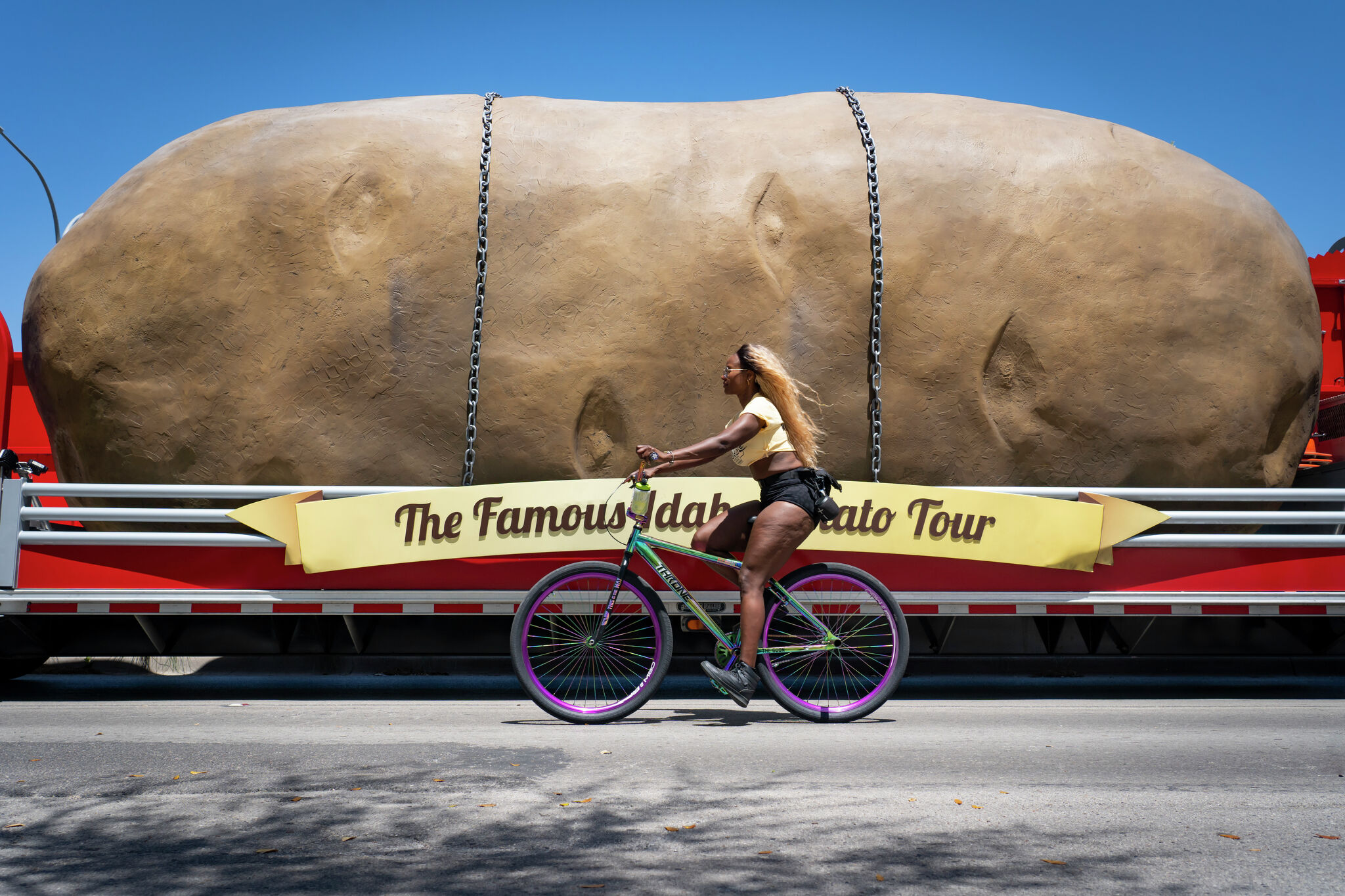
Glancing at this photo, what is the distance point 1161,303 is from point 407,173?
4.80 metres

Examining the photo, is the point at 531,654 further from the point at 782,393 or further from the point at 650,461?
the point at 782,393

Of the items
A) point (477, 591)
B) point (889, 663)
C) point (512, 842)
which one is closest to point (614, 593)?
point (477, 591)

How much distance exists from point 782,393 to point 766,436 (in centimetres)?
22

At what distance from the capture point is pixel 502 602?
19.1 ft

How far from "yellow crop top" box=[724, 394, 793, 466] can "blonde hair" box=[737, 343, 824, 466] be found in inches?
1.1

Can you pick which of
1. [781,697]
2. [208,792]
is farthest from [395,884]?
[781,697]

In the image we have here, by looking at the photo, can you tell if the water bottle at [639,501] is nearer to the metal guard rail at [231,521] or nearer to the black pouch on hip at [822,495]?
the black pouch on hip at [822,495]

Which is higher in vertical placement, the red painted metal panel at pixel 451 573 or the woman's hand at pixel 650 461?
the woman's hand at pixel 650 461

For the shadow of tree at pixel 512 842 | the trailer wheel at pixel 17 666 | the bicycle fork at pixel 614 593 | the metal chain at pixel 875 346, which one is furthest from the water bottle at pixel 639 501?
the trailer wheel at pixel 17 666

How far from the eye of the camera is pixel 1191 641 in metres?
6.43

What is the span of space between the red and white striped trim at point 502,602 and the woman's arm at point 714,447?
1.16 m

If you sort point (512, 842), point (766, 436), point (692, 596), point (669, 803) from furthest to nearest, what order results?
1. point (692, 596)
2. point (766, 436)
3. point (669, 803)
4. point (512, 842)

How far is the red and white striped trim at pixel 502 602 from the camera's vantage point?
18.8 ft

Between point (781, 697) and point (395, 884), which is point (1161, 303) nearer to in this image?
point (781, 697)
